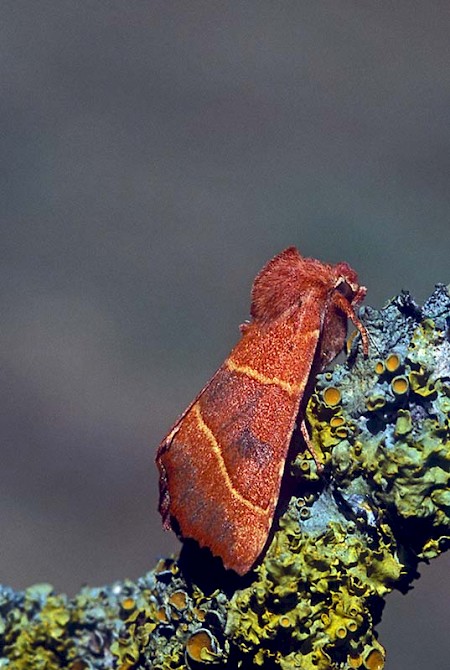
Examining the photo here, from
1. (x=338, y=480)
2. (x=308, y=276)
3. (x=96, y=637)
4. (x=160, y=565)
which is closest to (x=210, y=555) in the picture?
(x=160, y=565)

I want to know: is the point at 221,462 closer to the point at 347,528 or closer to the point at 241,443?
the point at 241,443

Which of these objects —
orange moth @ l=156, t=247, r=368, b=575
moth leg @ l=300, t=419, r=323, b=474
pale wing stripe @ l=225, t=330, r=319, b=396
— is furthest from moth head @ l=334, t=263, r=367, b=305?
moth leg @ l=300, t=419, r=323, b=474

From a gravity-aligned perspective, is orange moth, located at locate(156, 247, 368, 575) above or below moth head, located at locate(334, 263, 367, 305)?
below

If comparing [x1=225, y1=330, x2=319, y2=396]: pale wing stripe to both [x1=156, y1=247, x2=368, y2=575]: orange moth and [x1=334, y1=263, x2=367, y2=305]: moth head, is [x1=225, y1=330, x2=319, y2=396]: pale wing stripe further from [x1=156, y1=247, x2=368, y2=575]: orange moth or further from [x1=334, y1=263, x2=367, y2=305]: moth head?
[x1=334, y1=263, x2=367, y2=305]: moth head

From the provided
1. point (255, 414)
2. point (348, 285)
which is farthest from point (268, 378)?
point (348, 285)

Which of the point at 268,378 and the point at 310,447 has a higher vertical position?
the point at 268,378

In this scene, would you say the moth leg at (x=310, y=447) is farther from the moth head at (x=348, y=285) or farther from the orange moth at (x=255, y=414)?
the moth head at (x=348, y=285)
